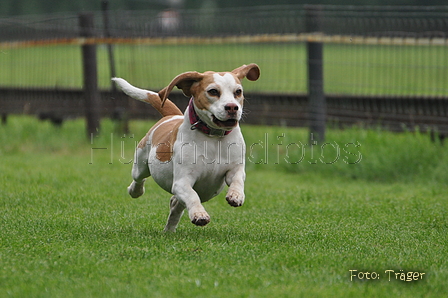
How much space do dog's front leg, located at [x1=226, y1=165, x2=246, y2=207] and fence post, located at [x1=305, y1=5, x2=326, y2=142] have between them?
450 cm

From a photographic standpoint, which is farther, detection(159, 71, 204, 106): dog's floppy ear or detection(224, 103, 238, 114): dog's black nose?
detection(159, 71, 204, 106): dog's floppy ear

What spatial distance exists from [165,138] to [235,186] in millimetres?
818

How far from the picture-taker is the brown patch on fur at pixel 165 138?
16.9 ft

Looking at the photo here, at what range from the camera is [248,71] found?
524 cm

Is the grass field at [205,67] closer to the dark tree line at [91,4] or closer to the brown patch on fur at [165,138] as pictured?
the brown patch on fur at [165,138]

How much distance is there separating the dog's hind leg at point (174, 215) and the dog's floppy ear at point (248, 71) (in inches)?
42.1

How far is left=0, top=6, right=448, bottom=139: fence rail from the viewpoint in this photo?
8.85 meters

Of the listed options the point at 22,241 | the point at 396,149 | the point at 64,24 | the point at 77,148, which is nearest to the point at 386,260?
the point at 22,241

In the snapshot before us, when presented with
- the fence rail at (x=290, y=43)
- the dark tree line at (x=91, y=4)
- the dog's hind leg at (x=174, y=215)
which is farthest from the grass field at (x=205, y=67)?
the dark tree line at (x=91, y=4)

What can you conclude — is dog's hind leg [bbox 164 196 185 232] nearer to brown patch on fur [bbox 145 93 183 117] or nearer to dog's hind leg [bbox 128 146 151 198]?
dog's hind leg [bbox 128 146 151 198]

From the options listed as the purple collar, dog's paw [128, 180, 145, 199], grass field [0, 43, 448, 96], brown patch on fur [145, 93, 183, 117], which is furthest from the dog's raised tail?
grass field [0, 43, 448, 96]

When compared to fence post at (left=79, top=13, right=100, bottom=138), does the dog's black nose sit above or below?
above

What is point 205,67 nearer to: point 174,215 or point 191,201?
point 174,215

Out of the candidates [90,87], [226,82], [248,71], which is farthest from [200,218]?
[90,87]
